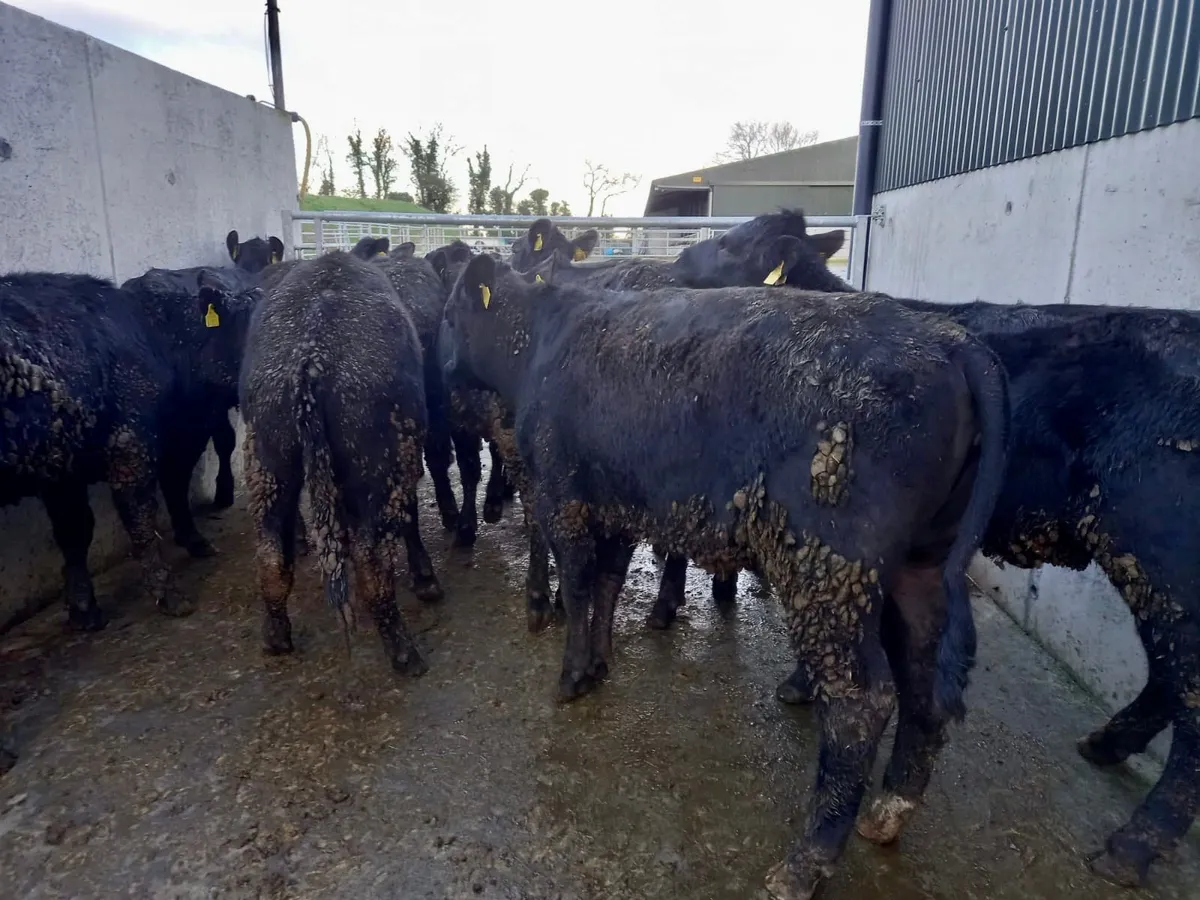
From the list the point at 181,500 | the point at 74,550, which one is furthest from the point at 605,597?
the point at 181,500

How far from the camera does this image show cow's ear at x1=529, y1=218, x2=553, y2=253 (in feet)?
22.2

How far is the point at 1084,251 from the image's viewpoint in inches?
147

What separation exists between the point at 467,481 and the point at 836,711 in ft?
11.9

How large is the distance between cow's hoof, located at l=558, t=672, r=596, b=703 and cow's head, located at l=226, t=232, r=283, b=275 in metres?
4.69

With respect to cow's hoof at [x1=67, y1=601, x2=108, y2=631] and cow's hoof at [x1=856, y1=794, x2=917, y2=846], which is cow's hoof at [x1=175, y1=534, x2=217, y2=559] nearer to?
cow's hoof at [x1=67, y1=601, x2=108, y2=631]

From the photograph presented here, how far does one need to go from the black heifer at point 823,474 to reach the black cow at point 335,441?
817mm

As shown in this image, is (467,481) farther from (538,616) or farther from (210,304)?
(210,304)

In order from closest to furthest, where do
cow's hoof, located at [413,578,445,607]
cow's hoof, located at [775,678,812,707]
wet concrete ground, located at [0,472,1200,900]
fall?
wet concrete ground, located at [0,472,1200,900], cow's hoof, located at [775,678,812,707], cow's hoof, located at [413,578,445,607]

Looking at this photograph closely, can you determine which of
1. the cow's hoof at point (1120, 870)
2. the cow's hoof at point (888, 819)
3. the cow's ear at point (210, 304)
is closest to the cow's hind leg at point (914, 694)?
the cow's hoof at point (888, 819)

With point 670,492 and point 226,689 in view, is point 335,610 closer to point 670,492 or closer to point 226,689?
point 226,689

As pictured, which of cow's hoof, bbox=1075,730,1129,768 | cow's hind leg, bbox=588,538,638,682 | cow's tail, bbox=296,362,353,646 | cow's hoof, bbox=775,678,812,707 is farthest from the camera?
cow's hind leg, bbox=588,538,638,682

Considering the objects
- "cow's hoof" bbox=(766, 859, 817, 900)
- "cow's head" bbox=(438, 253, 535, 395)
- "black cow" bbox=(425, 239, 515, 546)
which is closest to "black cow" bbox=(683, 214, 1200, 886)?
"cow's hoof" bbox=(766, 859, 817, 900)

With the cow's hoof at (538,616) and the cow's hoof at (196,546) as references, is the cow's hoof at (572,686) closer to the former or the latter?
the cow's hoof at (538,616)

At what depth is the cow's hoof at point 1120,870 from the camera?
8.24 feet
